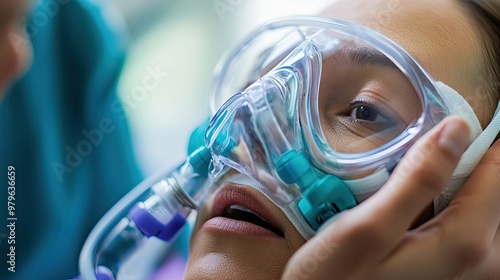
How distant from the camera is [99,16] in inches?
61.4

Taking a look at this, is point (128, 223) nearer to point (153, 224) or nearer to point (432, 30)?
point (153, 224)

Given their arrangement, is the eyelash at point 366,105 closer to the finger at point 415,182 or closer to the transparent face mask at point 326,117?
the transparent face mask at point 326,117

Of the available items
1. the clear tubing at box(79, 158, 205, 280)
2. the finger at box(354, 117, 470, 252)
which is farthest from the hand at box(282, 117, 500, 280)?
the clear tubing at box(79, 158, 205, 280)

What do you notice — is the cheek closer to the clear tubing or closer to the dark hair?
the clear tubing

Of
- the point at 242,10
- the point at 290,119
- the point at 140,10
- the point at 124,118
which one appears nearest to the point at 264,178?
the point at 290,119

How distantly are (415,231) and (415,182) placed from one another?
135 millimetres

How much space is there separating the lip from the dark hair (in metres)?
0.42

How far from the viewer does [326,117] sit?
102 centimetres

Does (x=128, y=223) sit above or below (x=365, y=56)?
below

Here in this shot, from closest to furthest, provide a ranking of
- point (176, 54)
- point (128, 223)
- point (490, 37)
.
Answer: point (490, 37), point (128, 223), point (176, 54)

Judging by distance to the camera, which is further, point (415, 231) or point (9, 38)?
point (415, 231)

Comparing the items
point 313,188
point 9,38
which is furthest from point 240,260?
point 9,38

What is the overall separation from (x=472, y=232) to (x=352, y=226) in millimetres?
212

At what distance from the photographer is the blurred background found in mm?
1844
